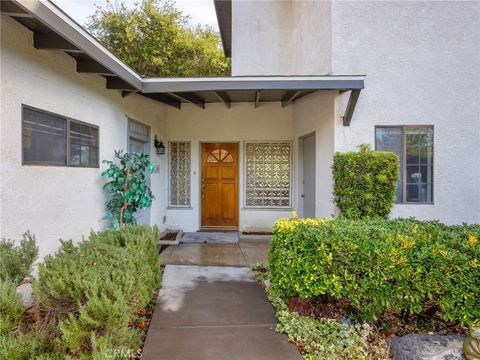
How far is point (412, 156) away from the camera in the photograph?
5543 mm

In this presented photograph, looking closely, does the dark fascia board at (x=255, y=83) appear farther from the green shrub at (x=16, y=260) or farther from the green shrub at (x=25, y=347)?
the green shrub at (x=25, y=347)

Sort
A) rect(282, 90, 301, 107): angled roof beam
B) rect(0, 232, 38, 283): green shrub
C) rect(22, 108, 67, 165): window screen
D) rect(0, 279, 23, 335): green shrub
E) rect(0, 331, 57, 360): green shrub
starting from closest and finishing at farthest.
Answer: rect(0, 331, 57, 360): green shrub, rect(0, 279, 23, 335): green shrub, rect(0, 232, 38, 283): green shrub, rect(22, 108, 67, 165): window screen, rect(282, 90, 301, 107): angled roof beam

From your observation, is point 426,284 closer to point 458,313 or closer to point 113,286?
point 458,313

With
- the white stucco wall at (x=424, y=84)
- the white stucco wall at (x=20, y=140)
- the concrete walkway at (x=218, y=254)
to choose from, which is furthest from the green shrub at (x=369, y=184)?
the white stucco wall at (x=20, y=140)

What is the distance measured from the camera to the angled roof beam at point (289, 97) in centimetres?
653

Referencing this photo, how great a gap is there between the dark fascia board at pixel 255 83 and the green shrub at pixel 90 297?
3372 millimetres

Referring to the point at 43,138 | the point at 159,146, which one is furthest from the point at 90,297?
the point at 159,146

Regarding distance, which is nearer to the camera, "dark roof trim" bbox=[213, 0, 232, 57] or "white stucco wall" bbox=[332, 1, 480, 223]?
"white stucco wall" bbox=[332, 1, 480, 223]

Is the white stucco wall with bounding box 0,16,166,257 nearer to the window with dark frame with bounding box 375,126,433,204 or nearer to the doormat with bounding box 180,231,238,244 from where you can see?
the doormat with bounding box 180,231,238,244

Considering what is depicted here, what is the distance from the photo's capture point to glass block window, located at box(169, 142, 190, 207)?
8.30m

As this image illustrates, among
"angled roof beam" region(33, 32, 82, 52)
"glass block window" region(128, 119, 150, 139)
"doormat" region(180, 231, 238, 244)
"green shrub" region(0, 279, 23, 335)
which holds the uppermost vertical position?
"angled roof beam" region(33, 32, 82, 52)

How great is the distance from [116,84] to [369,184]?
4.73 meters

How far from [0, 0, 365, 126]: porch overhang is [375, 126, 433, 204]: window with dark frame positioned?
89 cm

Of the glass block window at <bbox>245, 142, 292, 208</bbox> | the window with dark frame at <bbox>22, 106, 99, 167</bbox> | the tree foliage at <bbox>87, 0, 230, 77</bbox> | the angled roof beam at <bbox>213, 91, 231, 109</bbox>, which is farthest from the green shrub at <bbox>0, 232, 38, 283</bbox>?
the tree foliage at <bbox>87, 0, 230, 77</bbox>
